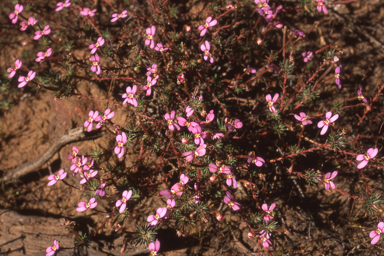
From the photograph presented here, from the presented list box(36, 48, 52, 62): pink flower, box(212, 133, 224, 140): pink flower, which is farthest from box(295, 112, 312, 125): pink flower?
box(36, 48, 52, 62): pink flower

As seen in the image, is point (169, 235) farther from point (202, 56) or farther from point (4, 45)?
point (4, 45)

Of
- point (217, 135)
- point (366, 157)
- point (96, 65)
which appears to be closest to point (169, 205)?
point (217, 135)

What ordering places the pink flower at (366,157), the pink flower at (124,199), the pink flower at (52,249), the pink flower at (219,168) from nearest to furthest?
the pink flower at (219,168) < the pink flower at (366,157) < the pink flower at (124,199) < the pink flower at (52,249)

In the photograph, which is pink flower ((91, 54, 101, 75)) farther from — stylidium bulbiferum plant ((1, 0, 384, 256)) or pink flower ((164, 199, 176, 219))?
pink flower ((164, 199, 176, 219))

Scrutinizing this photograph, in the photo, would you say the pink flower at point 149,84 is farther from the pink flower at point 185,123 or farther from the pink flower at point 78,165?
the pink flower at point 78,165

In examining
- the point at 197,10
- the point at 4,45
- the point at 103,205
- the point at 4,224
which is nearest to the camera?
the point at 4,224

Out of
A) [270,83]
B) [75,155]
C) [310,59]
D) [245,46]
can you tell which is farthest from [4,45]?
[310,59]

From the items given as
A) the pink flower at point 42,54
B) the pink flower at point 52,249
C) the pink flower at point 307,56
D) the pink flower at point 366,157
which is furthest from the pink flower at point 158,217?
the pink flower at point 307,56

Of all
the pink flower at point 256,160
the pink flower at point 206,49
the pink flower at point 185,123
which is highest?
the pink flower at point 206,49
